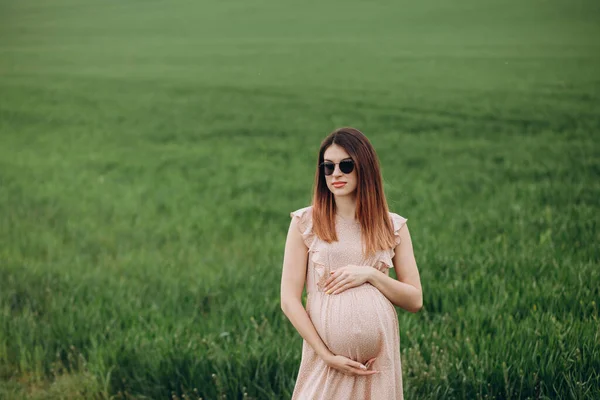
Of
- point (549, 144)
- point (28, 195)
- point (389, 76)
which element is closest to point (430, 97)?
point (389, 76)

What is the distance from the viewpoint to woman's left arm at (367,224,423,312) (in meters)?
2.53

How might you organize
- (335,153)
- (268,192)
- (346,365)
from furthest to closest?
(268,192) < (335,153) < (346,365)

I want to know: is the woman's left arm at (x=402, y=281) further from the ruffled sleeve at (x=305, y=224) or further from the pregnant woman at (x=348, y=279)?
the ruffled sleeve at (x=305, y=224)

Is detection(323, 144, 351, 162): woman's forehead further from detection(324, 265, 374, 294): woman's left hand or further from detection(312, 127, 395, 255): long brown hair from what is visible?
detection(324, 265, 374, 294): woman's left hand

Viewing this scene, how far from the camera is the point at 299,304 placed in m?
2.57

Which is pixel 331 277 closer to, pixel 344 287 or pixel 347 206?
pixel 344 287

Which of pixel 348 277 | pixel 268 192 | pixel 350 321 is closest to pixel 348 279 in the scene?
pixel 348 277

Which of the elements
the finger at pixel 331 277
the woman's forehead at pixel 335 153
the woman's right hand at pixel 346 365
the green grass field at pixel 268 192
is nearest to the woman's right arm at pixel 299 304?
the woman's right hand at pixel 346 365

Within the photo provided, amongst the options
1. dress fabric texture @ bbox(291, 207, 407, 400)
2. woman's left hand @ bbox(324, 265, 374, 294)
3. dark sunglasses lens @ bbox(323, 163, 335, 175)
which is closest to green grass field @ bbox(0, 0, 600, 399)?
dress fabric texture @ bbox(291, 207, 407, 400)

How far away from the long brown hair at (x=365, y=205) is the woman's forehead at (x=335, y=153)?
10 mm

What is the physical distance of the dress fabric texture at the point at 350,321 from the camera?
2508 mm

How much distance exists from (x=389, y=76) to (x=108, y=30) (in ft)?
33.6

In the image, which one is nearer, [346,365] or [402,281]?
[346,365]

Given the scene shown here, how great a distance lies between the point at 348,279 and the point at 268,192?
6.83 meters
